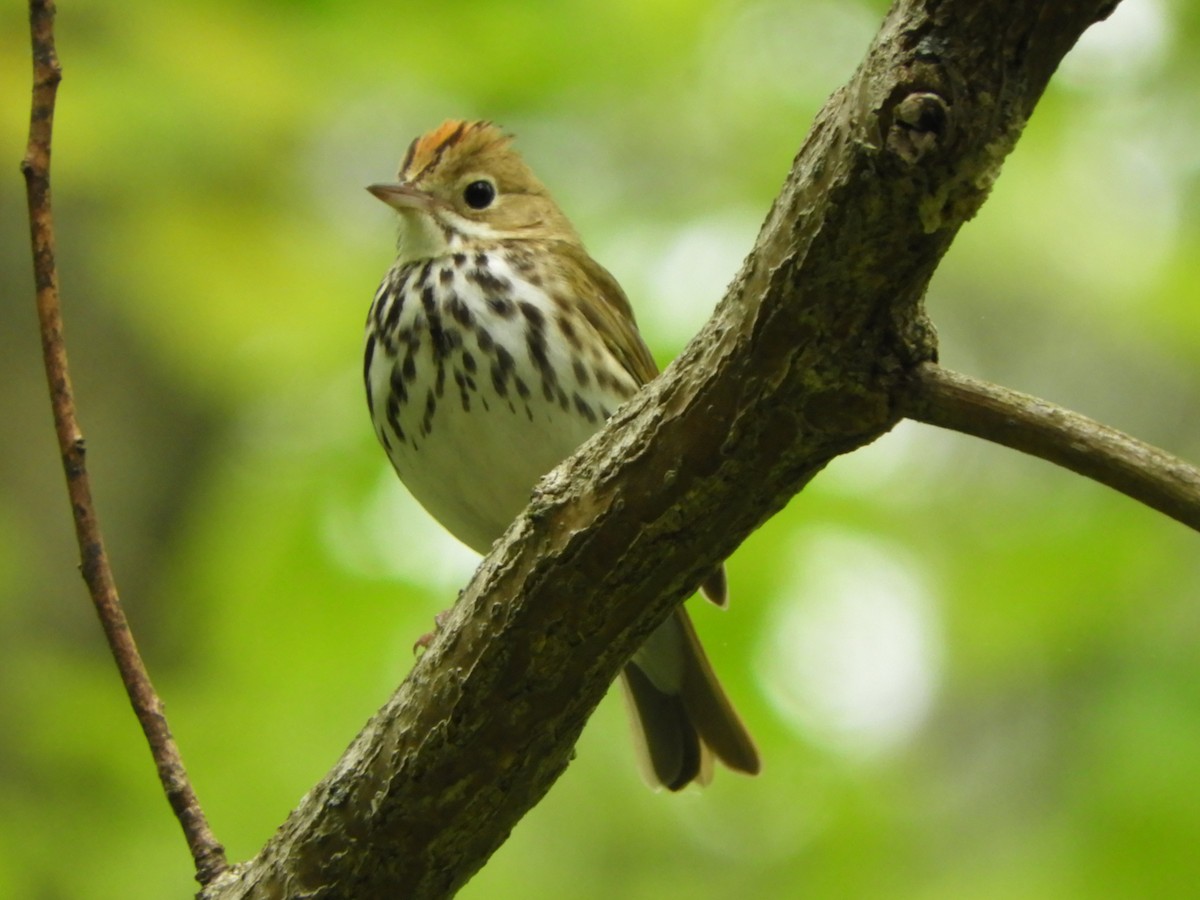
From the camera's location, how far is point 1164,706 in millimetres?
4590

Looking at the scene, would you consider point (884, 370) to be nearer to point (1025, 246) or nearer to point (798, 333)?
point (798, 333)

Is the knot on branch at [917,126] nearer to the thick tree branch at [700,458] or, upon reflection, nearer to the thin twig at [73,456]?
the thick tree branch at [700,458]

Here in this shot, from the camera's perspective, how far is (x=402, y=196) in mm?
3797

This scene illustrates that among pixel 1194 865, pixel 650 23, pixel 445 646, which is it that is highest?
pixel 650 23

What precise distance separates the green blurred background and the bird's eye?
80 centimetres

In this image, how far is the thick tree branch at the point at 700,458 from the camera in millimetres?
1713

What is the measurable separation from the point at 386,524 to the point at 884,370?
11.1 feet

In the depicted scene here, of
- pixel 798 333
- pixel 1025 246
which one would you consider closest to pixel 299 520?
pixel 1025 246

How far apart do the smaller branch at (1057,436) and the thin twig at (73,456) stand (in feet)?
4.22

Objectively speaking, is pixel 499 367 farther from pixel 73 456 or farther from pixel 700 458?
Answer: pixel 700 458

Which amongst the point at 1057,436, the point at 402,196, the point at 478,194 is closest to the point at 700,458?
the point at 1057,436

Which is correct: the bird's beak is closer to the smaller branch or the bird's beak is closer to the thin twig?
the thin twig

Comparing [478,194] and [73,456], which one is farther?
[478,194]

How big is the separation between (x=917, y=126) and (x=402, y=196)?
2.26 metres
